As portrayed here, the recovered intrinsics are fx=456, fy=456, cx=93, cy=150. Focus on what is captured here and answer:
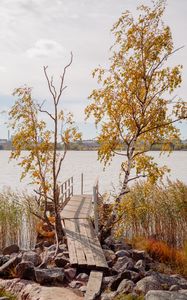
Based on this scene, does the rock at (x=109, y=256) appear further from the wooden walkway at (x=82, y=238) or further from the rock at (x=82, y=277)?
the rock at (x=82, y=277)

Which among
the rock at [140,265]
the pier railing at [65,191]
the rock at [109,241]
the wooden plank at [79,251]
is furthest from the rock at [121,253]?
the pier railing at [65,191]

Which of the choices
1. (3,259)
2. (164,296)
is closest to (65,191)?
(3,259)

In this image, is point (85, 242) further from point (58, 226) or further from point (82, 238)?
point (58, 226)

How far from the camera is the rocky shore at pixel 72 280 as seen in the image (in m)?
8.40

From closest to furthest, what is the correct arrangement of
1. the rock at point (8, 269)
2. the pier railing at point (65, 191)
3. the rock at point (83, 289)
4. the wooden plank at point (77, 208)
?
the rock at point (83, 289), the rock at point (8, 269), the wooden plank at point (77, 208), the pier railing at point (65, 191)

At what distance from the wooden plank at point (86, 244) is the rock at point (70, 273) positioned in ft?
1.30

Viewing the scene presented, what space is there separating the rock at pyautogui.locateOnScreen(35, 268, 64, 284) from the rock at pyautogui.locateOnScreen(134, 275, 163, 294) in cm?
170

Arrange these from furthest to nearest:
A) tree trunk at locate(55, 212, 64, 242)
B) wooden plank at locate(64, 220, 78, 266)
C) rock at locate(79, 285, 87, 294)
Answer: tree trunk at locate(55, 212, 64, 242) → wooden plank at locate(64, 220, 78, 266) → rock at locate(79, 285, 87, 294)

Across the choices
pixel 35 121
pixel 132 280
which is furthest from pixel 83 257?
pixel 35 121

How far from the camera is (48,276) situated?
30.4 ft

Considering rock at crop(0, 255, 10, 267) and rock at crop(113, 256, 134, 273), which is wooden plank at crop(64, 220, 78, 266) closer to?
rock at crop(113, 256, 134, 273)

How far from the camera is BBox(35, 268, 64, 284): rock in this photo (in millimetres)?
9258

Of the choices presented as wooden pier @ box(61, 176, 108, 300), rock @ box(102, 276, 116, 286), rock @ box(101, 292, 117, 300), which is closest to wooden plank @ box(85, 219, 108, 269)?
wooden pier @ box(61, 176, 108, 300)

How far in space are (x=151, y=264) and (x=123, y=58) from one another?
5.89m
